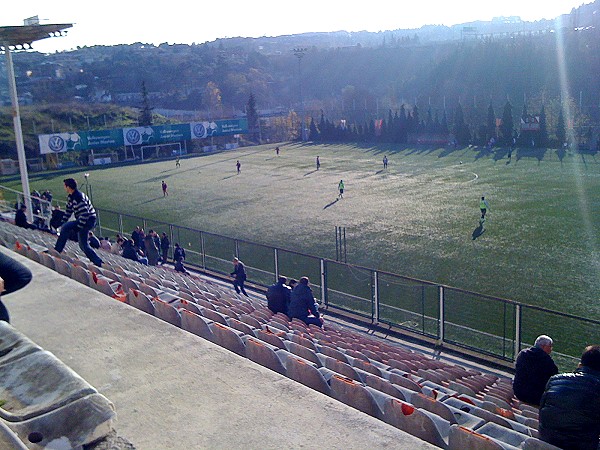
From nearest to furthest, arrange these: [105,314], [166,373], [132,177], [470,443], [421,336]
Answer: [470,443], [166,373], [105,314], [421,336], [132,177]

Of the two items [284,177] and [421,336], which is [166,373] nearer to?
[421,336]

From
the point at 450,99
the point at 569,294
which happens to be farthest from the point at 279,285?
the point at 450,99

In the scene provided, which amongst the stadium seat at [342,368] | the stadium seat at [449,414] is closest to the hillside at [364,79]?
the stadium seat at [342,368]

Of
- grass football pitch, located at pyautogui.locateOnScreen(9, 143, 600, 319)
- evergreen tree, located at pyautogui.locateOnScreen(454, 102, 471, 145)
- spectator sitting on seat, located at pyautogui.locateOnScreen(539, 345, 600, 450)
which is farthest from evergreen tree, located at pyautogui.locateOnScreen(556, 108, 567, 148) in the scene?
spectator sitting on seat, located at pyautogui.locateOnScreen(539, 345, 600, 450)

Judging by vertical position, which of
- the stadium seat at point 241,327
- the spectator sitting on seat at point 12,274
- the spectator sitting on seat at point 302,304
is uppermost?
the spectator sitting on seat at point 12,274

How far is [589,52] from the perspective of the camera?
10294 centimetres

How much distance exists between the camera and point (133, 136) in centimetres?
6531

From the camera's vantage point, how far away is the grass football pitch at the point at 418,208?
2020cm

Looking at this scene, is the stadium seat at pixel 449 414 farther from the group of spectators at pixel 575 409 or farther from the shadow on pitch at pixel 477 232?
the shadow on pitch at pixel 477 232

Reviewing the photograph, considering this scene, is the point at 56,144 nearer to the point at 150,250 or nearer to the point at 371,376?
the point at 150,250

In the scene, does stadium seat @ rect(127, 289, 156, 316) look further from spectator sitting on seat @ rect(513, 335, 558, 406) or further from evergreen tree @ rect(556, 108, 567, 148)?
evergreen tree @ rect(556, 108, 567, 148)

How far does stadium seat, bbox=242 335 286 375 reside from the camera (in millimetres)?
5984

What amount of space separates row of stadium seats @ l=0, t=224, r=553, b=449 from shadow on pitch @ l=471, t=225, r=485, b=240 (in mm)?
14489

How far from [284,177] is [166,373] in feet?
135
